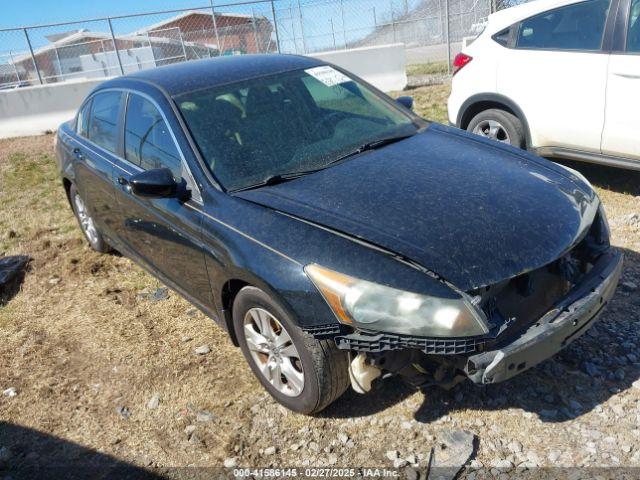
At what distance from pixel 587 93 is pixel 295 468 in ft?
13.0

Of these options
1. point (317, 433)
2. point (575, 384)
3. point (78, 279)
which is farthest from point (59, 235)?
point (575, 384)

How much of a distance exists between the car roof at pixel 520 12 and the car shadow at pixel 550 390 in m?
3.33

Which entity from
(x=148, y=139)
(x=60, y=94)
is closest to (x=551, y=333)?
(x=148, y=139)

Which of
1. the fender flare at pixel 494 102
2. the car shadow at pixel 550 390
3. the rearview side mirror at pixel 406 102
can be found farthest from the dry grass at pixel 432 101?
the car shadow at pixel 550 390

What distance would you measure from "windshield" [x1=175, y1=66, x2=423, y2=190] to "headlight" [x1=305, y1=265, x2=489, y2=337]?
38.3 inches

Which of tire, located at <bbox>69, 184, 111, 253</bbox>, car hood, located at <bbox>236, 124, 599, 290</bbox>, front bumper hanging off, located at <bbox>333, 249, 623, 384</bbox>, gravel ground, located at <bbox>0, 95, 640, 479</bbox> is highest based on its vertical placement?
car hood, located at <bbox>236, 124, 599, 290</bbox>

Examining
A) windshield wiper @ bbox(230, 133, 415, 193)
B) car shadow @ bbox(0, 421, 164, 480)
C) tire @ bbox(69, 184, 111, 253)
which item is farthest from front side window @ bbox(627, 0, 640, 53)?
tire @ bbox(69, 184, 111, 253)

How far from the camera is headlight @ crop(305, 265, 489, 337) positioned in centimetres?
229

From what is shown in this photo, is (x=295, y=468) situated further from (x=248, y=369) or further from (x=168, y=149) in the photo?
(x=168, y=149)

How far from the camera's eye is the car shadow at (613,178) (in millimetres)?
5273

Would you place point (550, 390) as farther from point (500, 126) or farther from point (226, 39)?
point (226, 39)

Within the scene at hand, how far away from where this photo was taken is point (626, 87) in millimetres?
4582

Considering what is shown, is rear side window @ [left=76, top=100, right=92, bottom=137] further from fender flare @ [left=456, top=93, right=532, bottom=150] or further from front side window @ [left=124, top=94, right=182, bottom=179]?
fender flare @ [left=456, top=93, right=532, bottom=150]

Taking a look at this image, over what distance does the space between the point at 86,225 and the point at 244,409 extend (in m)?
3.16
